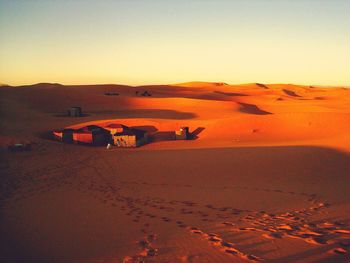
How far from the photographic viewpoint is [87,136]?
2155cm

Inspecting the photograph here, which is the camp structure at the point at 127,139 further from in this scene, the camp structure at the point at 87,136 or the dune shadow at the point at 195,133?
the dune shadow at the point at 195,133

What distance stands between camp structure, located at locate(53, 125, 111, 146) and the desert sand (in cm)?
82

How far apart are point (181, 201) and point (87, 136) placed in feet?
41.7

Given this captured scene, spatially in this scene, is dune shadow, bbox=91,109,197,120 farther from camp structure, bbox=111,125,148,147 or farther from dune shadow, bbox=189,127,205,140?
camp structure, bbox=111,125,148,147

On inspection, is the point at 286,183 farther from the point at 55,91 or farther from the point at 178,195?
the point at 55,91

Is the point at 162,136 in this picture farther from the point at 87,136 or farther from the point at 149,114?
the point at 149,114

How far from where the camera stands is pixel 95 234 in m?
7.75

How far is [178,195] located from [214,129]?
46.1 ft

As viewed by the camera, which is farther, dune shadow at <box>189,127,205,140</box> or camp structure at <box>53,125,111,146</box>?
dune shadow at <box>189,127,205,140</box>

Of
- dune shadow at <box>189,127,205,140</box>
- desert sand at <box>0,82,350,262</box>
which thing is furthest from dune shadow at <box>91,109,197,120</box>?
desert sand at <box>0,82,350,262</box>

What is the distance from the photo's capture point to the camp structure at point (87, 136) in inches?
849

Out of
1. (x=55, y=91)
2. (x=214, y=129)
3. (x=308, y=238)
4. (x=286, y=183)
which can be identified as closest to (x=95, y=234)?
(x=308, y=238)

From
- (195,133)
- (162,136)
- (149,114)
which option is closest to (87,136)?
(162,136)

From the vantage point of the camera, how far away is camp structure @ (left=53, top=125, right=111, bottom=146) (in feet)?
70.8
